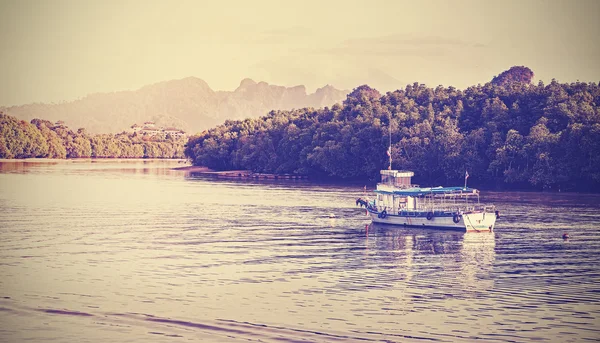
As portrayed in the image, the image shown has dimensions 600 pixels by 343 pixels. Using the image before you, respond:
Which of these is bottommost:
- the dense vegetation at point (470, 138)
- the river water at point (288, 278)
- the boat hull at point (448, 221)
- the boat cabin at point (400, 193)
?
the river water at point (288, 278)

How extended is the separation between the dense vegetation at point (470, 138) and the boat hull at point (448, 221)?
6297cm

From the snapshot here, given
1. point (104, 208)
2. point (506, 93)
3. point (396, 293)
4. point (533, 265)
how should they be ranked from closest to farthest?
point (396, 293), point (533, 265), point (104, 208), point (506, 93)

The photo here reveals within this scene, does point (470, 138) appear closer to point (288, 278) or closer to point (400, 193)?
point (400, 193)

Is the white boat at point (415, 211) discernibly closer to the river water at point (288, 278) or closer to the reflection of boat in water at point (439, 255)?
the reflection of boat in water at point (439, 255)

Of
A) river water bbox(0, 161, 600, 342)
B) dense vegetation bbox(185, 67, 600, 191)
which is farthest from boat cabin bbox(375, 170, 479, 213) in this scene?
dense vegetation bbox(185, 67, 600, 191)

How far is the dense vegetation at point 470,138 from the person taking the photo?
133688 millimetres

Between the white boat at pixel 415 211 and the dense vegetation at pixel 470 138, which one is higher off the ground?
the dense vegetation at pixel 470 138

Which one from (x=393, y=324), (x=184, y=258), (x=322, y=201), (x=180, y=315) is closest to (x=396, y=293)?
(x=393, y=324)

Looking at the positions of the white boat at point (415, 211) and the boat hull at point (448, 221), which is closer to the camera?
the boat hull at point (448, 221)

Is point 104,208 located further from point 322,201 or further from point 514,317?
point 514,317

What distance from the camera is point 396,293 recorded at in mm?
42969

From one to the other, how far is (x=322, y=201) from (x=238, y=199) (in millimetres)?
12028

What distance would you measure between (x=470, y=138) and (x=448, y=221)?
281ft

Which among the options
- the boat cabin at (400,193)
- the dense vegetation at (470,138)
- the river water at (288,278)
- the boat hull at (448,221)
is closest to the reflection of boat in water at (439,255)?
the river water at (288,278)
